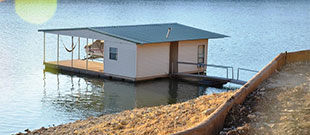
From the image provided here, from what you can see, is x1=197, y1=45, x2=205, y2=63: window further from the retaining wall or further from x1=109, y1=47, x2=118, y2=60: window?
the retaining wall

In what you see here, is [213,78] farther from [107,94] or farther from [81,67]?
[81,67]

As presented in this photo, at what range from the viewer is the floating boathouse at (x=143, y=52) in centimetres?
2958

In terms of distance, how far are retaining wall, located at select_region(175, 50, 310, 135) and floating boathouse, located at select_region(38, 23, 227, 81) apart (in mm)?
13405

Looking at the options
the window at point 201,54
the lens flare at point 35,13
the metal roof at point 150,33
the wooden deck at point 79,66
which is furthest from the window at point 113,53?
the lens flare at point 35,13

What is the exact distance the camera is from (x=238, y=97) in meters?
12.0

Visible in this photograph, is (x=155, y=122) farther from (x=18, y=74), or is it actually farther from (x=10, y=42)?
(x=10, y=42)

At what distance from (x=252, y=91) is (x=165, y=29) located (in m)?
21.4

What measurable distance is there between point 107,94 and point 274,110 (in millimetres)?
16177

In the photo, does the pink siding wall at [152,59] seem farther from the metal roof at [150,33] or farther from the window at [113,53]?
the window at [113,53]

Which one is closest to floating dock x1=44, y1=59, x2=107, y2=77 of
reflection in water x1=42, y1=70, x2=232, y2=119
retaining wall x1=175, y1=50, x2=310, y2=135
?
reflection in water x1=42, y1=70, x2=232, y2=119

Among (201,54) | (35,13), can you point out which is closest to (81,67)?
(201,54)

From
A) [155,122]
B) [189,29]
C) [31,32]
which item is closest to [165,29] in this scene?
[189,29]

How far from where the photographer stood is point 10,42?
50.8 m

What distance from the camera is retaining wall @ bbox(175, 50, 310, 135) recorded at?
407 inches
